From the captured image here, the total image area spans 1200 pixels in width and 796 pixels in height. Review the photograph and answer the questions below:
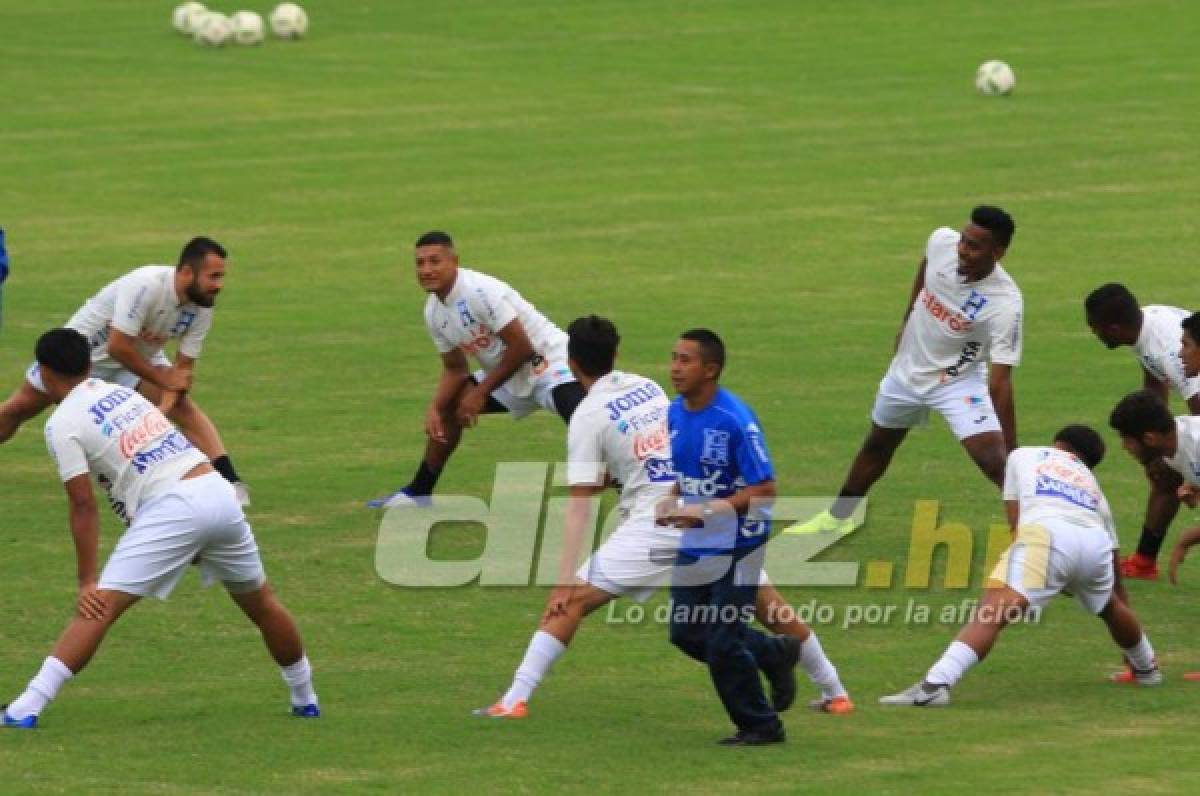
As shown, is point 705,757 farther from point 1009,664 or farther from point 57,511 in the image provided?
point 57,511

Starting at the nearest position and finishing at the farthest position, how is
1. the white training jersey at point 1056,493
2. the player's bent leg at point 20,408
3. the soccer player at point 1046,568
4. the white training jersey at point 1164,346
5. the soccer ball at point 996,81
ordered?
1. the soccer player at point 1046,568
2. the white training jersey at point 1056,493
3. the white training jersey at point 1164,346
4. the player's bent leg at point 20,408
5. the soccer ball at point 996,81

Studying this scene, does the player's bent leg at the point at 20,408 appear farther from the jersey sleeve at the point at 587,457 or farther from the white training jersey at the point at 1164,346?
the white training jersey at the point at 1164,346

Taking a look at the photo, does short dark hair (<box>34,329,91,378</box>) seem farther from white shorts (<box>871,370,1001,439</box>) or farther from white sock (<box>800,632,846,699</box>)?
white shorts (<box>871,370,1001,439</box>)

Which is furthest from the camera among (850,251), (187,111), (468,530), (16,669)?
(187,111)

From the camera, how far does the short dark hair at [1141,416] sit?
1398cm

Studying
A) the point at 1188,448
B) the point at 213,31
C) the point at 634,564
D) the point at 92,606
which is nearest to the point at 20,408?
the point at 92,606

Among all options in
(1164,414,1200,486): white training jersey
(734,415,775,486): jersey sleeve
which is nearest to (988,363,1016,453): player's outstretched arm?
(1164,414,1200,486): white training jersey

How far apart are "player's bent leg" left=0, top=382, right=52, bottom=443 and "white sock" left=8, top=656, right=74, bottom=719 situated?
5914 mm

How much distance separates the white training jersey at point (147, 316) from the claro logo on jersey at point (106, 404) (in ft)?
15.7

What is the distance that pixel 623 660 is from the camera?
1404 centimetres

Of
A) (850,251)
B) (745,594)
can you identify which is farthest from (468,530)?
(850,251)

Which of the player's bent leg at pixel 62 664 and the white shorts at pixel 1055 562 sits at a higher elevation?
the white shorts at pixel 1055 562

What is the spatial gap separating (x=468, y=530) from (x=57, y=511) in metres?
2.84

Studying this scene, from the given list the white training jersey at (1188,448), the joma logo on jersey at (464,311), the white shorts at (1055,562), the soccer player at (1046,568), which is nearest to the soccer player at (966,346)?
the white training jersey at (1188,448)
